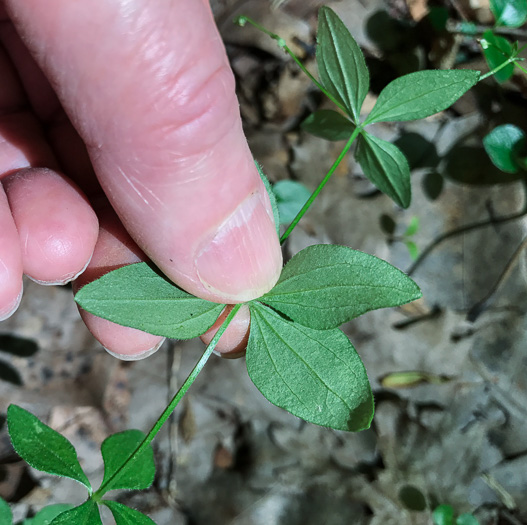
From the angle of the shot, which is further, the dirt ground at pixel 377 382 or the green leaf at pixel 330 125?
the dirt ground at pixel 377 382

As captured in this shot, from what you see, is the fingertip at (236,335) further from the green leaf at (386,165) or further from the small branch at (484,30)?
the small branch at (484,30)

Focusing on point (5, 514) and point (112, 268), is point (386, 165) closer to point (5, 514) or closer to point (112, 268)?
point (112, 268)

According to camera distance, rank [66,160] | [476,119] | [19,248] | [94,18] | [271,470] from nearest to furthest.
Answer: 1. [94,18]
2. [19,248]
3. [66,160]
4. [271,470]
5. [476,119]

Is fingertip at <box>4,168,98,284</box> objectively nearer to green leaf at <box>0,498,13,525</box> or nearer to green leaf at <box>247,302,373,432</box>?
green leaf at <box>247,302,373,432</box>

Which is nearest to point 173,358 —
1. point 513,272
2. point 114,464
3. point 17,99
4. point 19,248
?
point 114,464

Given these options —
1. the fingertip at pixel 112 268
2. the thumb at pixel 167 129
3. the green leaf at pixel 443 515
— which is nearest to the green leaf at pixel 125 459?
the fingertip at pixel 112 268

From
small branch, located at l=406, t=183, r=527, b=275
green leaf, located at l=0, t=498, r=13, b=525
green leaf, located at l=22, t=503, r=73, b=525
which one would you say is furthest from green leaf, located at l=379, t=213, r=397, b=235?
green leaf, located at l=0, t=498, r=13, b=525

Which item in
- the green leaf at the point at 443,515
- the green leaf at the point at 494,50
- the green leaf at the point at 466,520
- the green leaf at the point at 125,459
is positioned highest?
the green leaf at the point at 494,50

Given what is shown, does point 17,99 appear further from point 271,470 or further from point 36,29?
point 271,470
